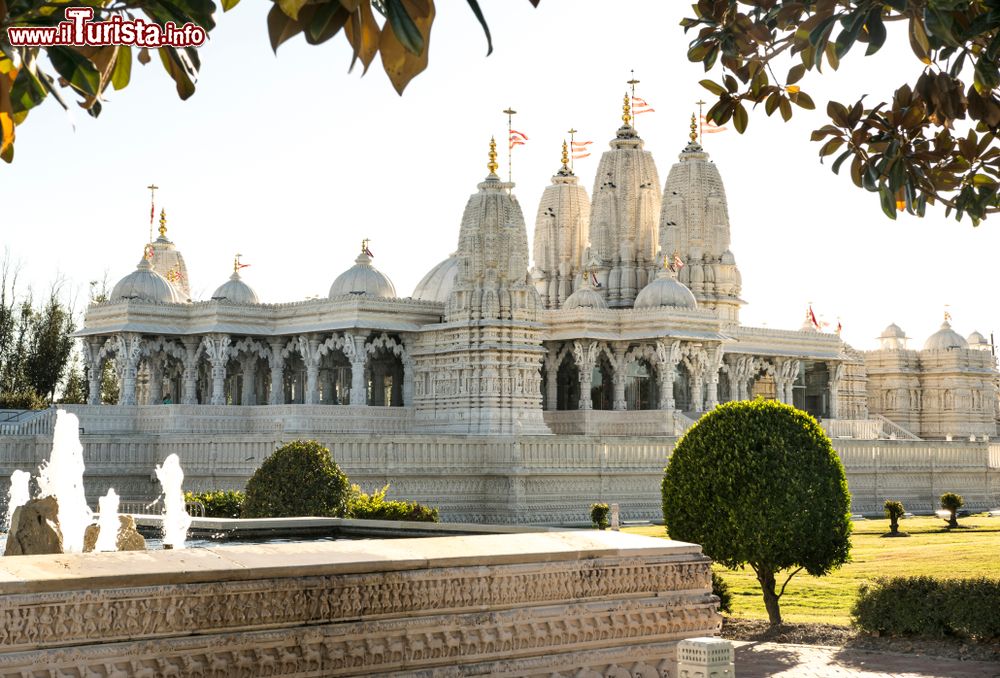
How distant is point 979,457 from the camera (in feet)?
138

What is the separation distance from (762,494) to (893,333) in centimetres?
4483

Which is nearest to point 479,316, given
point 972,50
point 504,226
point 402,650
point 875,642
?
point 504,226

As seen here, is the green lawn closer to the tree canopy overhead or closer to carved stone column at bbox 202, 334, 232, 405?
the tree canopy overhead

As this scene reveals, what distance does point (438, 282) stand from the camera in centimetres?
4312

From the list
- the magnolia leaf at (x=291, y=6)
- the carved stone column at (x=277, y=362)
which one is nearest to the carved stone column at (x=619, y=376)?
the carved stone column at (x=277, y=362)

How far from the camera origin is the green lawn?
16.9m

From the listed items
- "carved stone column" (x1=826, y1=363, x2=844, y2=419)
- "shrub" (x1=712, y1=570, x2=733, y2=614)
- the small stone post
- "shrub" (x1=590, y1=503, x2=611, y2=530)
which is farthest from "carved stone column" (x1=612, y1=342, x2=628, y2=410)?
the small stone post

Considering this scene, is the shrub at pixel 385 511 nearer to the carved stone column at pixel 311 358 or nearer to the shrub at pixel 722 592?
the shrub at pixel 722 592

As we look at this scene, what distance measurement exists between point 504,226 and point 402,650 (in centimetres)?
3072

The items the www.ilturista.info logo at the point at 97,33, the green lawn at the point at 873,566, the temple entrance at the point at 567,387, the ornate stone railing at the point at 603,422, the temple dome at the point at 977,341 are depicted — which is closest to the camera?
the www.ilturista.info logo at the point at 97,33

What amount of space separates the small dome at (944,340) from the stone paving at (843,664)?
46.8 meters

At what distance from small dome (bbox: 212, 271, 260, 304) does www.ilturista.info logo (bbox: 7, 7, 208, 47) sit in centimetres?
3615

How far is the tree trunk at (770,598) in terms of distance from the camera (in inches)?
575

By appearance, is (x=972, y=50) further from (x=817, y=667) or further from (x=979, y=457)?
(x=979, y=457)
